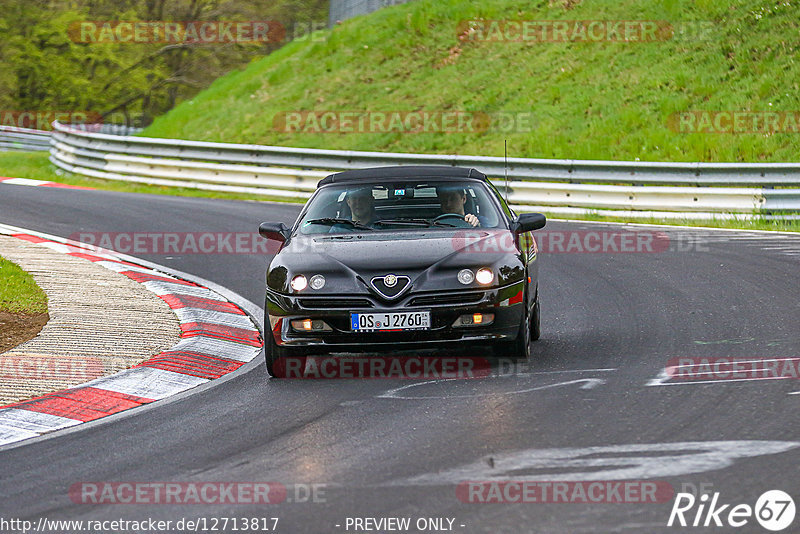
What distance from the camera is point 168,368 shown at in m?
8.65

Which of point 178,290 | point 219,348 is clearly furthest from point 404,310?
point 178,290

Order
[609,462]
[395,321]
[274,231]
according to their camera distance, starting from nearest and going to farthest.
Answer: [609,462] → [395,321] → [274,231]

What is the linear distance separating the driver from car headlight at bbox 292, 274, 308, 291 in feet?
5.26

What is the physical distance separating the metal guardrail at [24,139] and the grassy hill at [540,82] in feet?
19.2

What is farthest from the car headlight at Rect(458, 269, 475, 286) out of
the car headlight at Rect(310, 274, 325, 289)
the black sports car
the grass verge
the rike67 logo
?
the grass verge

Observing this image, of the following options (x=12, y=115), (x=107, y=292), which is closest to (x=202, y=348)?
(x=107, y=292)

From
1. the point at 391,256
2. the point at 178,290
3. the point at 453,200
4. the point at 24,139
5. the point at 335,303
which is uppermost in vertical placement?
the point at 24,139

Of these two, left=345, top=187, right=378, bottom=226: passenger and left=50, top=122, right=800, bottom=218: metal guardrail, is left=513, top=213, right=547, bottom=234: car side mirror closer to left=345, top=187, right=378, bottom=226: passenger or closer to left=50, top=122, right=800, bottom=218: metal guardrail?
left=345, top=187, right=378, bottom=226: passenger

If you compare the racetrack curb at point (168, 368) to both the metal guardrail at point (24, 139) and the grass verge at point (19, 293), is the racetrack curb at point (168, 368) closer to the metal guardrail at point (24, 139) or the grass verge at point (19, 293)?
the grass verge at point (19, 293)

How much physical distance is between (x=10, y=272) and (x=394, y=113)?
17.5 meters

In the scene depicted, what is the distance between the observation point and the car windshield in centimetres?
916

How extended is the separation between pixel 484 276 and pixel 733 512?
3.53 meters

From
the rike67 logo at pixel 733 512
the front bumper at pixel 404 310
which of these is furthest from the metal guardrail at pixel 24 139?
the rike67 logo at pixel 733 512

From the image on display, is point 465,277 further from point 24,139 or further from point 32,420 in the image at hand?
point 24,139
